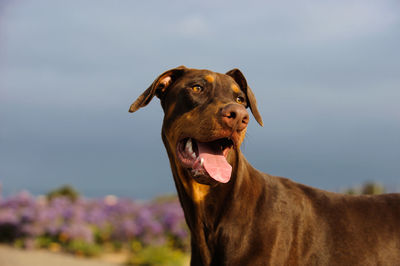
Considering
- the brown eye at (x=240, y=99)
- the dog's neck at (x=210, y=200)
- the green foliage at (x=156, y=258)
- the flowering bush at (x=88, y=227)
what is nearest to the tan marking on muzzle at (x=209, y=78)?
the brown eye at (x=240, y=99)

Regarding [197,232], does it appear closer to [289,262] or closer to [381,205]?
[289,262]

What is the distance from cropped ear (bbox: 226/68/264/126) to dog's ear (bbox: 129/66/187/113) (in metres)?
0.48

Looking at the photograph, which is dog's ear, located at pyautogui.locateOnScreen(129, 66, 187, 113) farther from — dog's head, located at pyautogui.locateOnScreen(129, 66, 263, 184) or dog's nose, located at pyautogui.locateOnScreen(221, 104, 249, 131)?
dog's nose, located at pyautogui.locateOnScreen(221, 104, 249, 131)

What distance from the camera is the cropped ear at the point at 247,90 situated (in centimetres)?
366

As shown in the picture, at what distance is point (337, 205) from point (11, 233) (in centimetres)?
847

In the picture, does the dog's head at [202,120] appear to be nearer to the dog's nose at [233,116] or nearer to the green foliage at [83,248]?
the dog's nose at [233,116]

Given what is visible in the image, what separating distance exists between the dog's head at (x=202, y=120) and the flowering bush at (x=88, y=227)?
19.3 feet

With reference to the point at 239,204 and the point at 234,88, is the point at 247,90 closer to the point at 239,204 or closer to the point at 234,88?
the point at 234,88

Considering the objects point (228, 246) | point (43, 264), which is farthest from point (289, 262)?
point (43, 264)

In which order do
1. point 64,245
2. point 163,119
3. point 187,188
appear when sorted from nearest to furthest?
point 187,188 < point 163,119 < point 64,245

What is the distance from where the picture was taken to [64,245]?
29.8 feet

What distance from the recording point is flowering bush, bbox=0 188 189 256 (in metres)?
9.00

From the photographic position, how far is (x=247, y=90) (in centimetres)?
370

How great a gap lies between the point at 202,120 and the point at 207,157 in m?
0.30
